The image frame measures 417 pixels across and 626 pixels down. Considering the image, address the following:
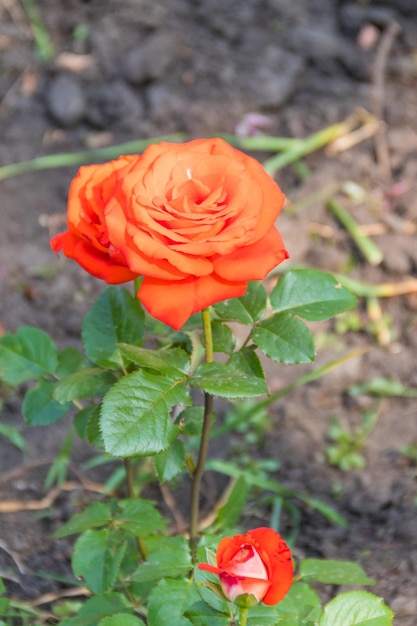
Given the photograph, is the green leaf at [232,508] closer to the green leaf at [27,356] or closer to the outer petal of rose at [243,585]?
the green leaf at [27,356]

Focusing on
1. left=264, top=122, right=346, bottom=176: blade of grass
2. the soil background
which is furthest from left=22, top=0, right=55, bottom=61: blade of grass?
left=264, top=122, right=346, bottom=176: blade of grass

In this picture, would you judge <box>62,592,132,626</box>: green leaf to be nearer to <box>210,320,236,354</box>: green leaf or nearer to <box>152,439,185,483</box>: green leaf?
<box>152,439,185,483</box>: green leaf

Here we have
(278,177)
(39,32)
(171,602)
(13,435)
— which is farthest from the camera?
(39,32)

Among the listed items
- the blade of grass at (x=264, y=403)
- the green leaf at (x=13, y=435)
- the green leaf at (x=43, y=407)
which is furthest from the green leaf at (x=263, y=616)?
the green leaf at (x=13, y=435)

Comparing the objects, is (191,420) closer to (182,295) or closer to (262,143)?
(182,295)

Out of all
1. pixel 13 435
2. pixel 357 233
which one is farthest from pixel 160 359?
pixel 357 233
